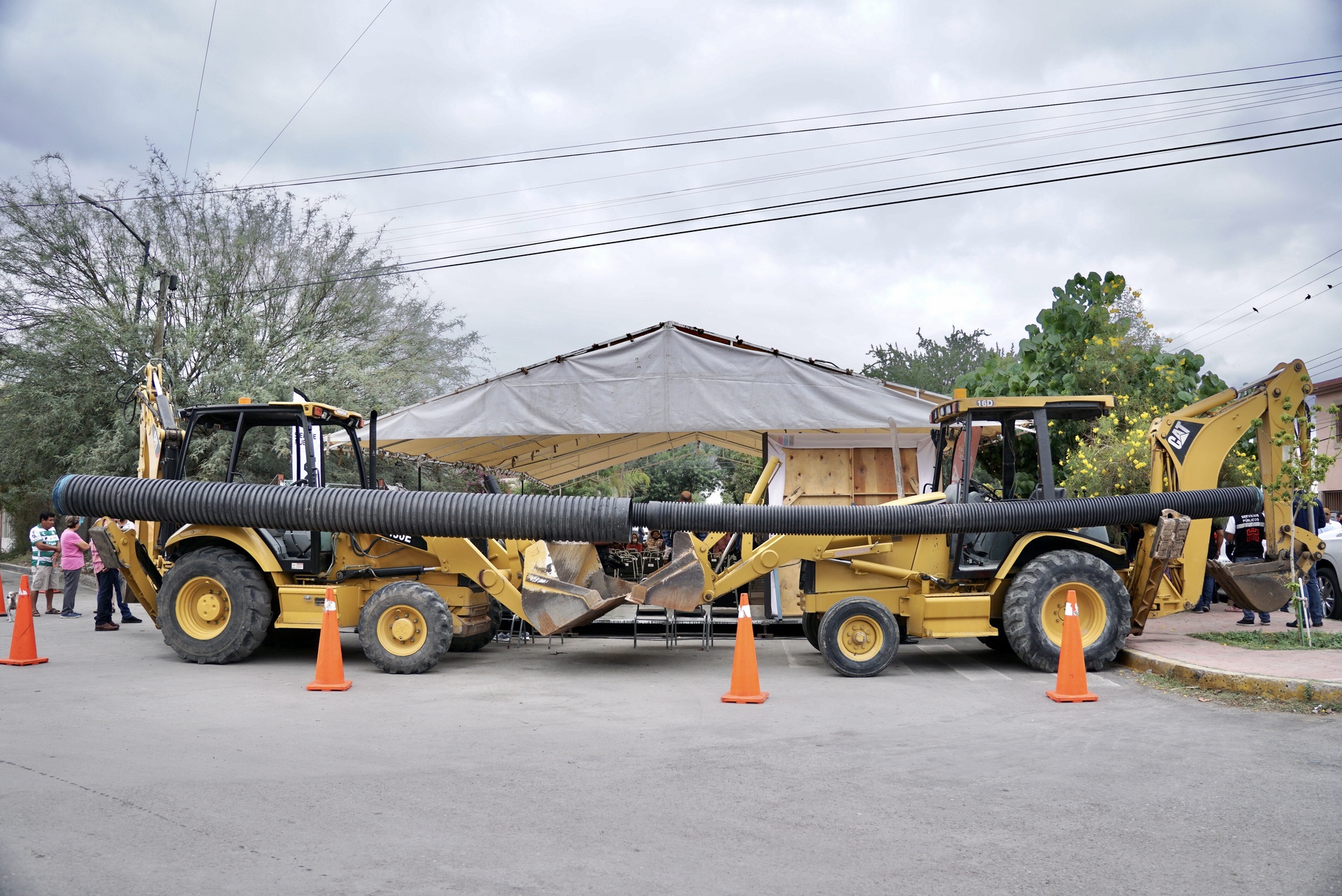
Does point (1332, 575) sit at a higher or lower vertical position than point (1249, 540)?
lower

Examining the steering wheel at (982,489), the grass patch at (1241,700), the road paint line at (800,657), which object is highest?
the steering wheel at (982,489)

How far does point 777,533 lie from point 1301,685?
445 centimetres

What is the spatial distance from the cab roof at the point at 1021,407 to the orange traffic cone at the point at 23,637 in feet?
31.3

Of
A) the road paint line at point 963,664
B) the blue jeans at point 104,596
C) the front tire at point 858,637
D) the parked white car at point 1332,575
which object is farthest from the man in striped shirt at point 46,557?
the parked white car at point 1332,575

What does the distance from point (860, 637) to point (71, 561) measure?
41.2ft

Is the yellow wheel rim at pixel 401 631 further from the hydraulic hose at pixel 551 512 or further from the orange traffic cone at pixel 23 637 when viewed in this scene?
the orange traffic cone at pixel 23 637

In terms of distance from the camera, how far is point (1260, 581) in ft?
32.7

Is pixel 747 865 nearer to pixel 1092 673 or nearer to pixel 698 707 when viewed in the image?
pixel 698 707

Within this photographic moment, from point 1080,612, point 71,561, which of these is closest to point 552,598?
point 1080,612

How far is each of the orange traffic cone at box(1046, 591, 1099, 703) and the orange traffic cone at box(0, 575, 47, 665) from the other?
9.73 metres

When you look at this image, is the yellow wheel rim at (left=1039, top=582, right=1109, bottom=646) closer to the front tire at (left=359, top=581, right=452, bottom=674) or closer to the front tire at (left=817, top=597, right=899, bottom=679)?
the front tire at (left=817, top=597, right=899, bottom=679)

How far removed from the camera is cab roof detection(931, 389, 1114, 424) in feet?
32.3

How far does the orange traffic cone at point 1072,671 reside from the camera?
7.95 meters

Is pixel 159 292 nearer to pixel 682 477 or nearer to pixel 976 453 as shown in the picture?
pixel 976 453
